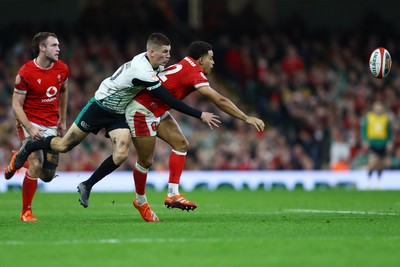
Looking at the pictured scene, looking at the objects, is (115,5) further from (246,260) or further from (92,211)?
(246,260)

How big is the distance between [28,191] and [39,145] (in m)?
0.68

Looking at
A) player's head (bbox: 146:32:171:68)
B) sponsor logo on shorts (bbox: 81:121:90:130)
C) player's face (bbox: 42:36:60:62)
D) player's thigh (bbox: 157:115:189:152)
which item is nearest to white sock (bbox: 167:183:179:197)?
player's thigh (bbox: 157:115:189:152)

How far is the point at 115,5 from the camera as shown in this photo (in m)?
30.1

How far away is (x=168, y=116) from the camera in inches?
488

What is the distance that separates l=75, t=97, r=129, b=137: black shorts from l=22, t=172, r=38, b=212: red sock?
103 cm

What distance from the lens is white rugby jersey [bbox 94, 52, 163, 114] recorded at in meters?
11.7

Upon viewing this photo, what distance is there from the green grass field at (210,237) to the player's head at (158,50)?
1949 millimetres

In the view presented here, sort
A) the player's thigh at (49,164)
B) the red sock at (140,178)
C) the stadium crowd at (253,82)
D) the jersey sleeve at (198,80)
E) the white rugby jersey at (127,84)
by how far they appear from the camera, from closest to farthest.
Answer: the white rugby jersey at (127,84) → the jersey sleeve at (198,80) → the red sock at (140,178) → the player's thigh at (49,164) → the stadium crowd at (253,82)

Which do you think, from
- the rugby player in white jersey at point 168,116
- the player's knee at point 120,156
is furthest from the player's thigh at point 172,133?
the player's knee at point 120,156

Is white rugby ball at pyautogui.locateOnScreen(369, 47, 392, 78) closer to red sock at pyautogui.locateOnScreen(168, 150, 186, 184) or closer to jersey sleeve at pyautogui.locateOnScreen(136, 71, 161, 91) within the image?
red sock at pyautogui.locateOnScreen(168, 150, 186, 184)

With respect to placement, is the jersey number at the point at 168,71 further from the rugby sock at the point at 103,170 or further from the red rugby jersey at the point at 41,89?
the red rugby jersey at the point at 41,89

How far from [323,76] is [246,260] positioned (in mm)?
20230

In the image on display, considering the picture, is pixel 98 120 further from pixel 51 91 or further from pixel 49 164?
pixel 49 164

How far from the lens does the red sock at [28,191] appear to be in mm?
12289
